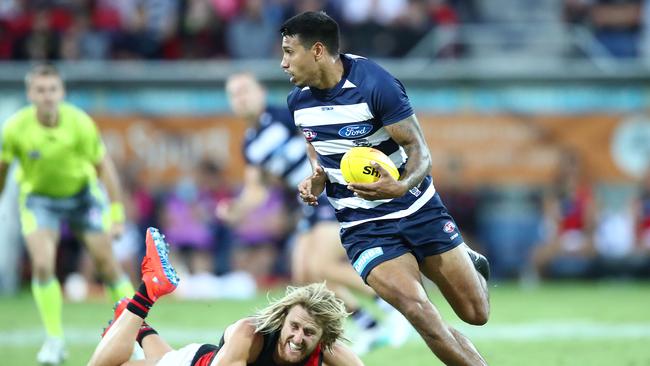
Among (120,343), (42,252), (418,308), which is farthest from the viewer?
(42,252)

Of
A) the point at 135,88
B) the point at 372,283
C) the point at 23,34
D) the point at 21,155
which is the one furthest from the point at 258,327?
the point at 23,34

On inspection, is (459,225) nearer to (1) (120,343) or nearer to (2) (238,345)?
(1) (120,343)

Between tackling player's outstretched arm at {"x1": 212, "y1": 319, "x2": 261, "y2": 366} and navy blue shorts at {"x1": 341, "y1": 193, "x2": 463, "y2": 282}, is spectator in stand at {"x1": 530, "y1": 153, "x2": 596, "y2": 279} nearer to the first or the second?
navy blue shorts at {"x1": 341, "y1": 193, "x2": 463, "y2": 282}

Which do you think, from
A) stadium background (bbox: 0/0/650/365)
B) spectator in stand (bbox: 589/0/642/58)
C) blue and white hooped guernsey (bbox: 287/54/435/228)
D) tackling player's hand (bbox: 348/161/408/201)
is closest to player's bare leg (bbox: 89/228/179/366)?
blue and white hooped guernsey (bbox: 287/54/435/228)

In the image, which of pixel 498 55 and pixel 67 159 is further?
pixel 498 55

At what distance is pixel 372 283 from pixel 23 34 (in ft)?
39.3

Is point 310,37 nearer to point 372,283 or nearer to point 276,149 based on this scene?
point 372,283

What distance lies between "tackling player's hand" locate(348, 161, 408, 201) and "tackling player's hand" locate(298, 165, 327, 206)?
1.73 feet

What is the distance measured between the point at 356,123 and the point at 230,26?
36.8 ft

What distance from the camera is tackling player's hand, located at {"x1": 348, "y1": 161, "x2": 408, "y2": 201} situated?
639cm

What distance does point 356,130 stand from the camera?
6.85 meters

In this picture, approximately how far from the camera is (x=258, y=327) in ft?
22.1

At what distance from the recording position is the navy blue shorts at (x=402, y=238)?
6.84 meters

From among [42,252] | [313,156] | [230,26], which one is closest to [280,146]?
[42,252]
